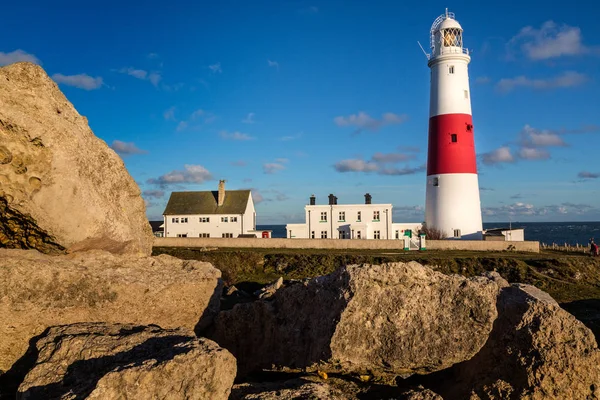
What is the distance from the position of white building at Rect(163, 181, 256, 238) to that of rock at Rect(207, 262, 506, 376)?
44.7 meters

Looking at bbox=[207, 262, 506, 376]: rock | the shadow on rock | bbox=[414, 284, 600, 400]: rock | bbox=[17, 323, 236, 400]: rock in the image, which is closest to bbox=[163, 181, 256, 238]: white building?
the shadow on rock

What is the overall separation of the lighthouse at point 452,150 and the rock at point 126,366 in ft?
114

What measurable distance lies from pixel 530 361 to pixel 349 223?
142 ft

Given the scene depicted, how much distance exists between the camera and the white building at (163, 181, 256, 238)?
174 feet

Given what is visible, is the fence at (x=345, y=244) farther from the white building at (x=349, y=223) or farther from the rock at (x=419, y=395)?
the rock at (x=419, y=395)

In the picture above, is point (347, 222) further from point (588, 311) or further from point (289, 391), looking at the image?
point (289, 391)

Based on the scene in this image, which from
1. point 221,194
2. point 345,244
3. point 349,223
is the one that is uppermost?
point 221,194

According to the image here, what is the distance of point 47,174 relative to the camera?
7629mm

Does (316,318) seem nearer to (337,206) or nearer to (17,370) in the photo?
(17,370)

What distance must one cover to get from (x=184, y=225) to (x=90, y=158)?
153 feet

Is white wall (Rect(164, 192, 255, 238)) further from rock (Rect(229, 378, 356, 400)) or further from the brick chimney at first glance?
rock (Rect(229, 378, 356, 400))

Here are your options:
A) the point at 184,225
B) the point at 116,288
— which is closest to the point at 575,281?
the point at 116,288

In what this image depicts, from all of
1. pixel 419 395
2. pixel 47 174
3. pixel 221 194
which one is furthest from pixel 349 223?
pixel 419 395

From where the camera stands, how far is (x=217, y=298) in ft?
32.6
